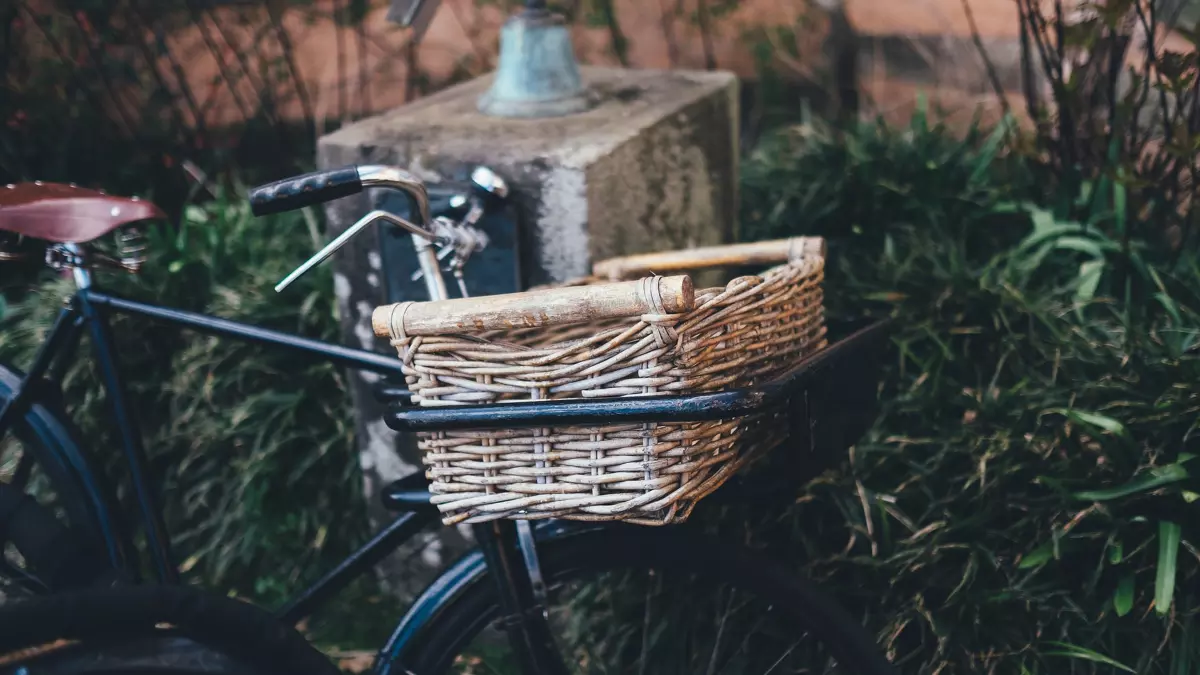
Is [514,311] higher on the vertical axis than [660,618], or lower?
higher

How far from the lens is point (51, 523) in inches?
77.7

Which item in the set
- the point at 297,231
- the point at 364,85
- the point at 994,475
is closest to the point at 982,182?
the point at 994,475

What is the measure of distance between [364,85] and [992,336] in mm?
2762

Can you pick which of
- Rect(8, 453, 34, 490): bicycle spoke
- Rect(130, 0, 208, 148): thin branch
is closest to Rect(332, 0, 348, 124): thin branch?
Rect(130, 0, 208, 148): thin branch

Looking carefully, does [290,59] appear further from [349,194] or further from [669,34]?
[349,194]

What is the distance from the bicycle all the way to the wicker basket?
4cm

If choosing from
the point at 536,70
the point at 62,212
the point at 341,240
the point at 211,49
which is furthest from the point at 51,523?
the point at 211,49

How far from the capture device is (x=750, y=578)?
1702mm

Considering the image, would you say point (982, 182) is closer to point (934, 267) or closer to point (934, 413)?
point (934, 267)

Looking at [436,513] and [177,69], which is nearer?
[436,513]

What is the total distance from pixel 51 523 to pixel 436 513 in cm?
74

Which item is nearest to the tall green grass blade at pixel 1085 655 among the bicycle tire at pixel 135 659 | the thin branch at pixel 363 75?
the bicycle tire at pixel 135 659

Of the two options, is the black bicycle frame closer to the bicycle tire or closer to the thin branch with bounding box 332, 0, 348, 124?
the bicycle tire

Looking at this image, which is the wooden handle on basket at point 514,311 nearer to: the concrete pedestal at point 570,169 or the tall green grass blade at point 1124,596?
the concrete pedestal at point 570,169
